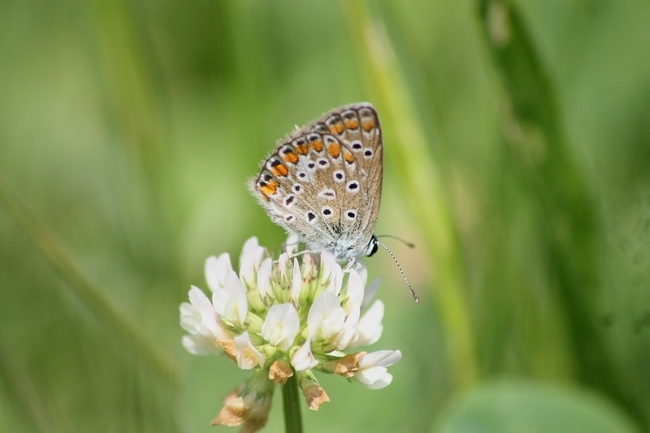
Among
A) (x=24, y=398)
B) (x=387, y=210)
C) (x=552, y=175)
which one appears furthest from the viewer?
(x=387, y=210)

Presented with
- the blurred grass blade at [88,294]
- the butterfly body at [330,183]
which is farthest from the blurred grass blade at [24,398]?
the butterfly body at [330,183]

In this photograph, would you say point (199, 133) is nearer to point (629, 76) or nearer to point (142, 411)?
point (142, 411)

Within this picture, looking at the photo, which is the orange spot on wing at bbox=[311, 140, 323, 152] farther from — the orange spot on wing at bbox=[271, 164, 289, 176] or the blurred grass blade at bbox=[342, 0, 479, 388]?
the blurred grass blade at bbox=[342, 0, 479, 388]

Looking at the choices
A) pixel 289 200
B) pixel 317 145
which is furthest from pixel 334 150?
pixel 289 200

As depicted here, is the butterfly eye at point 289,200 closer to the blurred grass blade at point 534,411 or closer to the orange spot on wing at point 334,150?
the orange spot on wing at point 334,150

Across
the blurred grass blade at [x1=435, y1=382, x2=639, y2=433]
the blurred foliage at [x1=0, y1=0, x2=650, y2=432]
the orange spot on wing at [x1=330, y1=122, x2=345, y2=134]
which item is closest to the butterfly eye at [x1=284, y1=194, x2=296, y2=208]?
the orange spot on wing at [x1=330, y1=122, x2=345, y2=134]

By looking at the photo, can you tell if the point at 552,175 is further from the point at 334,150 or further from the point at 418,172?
the point at 334,150

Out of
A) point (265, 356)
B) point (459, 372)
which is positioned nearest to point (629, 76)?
point (459, 372)
